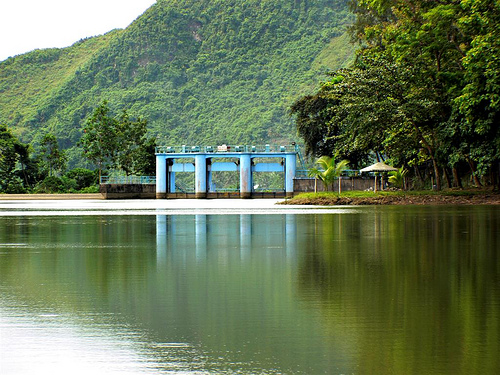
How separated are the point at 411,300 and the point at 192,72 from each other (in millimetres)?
130209

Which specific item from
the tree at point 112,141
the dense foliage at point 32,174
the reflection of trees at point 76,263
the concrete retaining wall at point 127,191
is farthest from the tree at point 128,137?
the reflection of trees at point 76,263

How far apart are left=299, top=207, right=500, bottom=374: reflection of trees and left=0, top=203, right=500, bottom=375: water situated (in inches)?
0.7

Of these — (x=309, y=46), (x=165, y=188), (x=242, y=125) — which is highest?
(x=309, y=46)

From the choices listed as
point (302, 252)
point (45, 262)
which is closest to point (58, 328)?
point (45, 262)

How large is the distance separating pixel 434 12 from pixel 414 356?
33055mm

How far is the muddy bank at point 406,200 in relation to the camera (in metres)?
34.2

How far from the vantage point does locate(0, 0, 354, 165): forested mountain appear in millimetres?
113125

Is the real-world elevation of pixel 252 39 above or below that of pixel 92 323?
above

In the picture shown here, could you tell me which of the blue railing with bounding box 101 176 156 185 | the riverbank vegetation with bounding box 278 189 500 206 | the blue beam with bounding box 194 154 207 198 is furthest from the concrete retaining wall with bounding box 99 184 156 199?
the riverbank vegetation with bounding box 278 189 500 206

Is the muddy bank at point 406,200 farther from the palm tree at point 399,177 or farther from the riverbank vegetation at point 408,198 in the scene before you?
the palm tree at point 399,177

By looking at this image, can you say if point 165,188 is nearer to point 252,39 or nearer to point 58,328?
point 58,328

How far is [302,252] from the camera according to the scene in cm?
1067

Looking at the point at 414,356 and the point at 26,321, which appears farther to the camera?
the point at 26,321

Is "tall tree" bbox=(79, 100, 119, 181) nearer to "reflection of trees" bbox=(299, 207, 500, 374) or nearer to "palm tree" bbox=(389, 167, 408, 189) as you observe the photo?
"palm tree" bbox=(389, 167, 408, 189)
